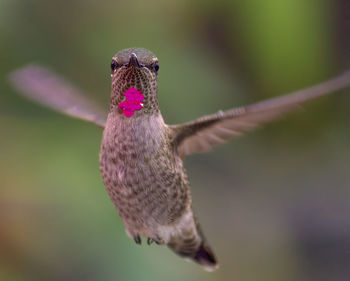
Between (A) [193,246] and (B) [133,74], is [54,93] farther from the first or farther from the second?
(A) [193,246]

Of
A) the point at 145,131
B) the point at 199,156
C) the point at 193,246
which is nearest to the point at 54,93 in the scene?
the point at 145,131

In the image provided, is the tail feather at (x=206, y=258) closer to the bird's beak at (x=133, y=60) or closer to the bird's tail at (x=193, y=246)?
the bird's tail at (x=193, y=246)

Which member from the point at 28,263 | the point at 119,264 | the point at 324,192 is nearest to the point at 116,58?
the point at 119,264

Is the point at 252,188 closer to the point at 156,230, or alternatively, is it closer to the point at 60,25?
the point at 60,25

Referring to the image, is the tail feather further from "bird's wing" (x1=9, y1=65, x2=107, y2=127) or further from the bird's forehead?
the bird's forehead

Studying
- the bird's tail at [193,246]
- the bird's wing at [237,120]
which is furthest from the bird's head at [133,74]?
the bird's tail at [193,246]

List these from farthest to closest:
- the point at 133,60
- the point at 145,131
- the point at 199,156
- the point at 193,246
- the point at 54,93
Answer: the point at 199,156, the point at 193,246, the point at 54,93, the point at 145,131, the point at 133,60

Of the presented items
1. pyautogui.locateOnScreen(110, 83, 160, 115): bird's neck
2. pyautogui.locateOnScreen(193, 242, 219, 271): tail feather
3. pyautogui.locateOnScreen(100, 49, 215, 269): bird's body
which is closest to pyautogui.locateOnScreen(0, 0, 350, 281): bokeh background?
pyautogui.locateOnScreen(193, 242, 219, 271): tail feather
